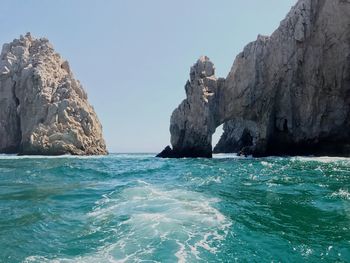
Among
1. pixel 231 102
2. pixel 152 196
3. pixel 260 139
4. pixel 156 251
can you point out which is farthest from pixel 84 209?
pixel 231 102

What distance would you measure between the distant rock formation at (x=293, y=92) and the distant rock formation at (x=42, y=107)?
1008 inches

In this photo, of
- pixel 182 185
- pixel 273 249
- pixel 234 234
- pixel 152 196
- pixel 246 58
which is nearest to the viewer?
pixel 273 249

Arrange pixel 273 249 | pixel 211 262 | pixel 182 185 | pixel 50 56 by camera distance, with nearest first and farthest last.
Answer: pixel 211 262 → pixel 273 249 → pixel 182 185 → pixel 50 56

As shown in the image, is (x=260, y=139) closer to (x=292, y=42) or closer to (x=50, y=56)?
(x=292, y=42)

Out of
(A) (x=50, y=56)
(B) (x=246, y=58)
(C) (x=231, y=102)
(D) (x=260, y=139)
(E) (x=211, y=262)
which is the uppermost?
(A) (x=50, y=56)

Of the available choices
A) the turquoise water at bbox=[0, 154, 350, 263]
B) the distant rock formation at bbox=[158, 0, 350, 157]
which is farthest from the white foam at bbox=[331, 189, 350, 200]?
the distant rock formation at bbox=[158, 0, 350, 157]

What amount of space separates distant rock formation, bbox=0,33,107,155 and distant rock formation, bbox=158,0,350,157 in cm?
2562

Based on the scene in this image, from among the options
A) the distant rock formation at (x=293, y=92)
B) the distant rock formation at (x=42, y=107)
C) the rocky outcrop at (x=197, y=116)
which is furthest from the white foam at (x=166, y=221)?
the distant rock formation at (x=42, y=107)

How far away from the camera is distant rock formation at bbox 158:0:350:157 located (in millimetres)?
56250

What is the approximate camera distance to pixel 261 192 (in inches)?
711

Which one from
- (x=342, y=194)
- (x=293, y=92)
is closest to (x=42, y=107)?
(x=293, y=92)

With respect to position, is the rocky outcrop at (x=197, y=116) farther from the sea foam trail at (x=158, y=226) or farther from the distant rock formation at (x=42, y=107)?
the sea foam trail at (x=158, y=226)

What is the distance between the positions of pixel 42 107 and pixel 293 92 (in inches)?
2068

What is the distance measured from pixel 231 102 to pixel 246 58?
811 centimetres
